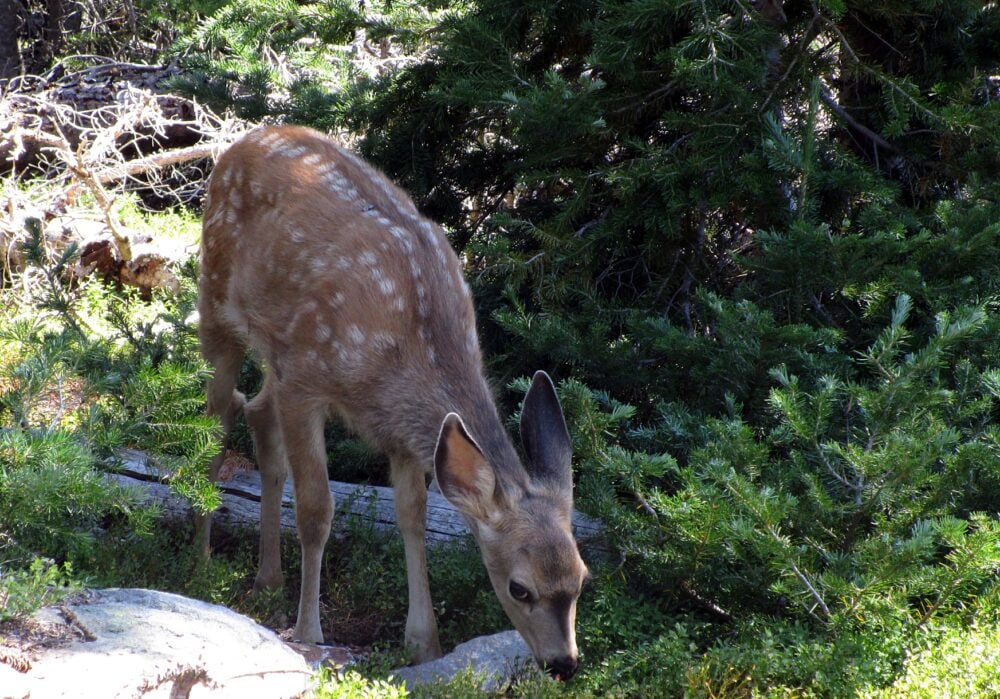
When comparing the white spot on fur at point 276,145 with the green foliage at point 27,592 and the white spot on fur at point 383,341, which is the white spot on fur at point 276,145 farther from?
the green foliage at point 27,592

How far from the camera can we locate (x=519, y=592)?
16.2 ft

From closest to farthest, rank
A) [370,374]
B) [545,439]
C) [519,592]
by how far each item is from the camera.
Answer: [519,592] → [545,439] → [370,374]

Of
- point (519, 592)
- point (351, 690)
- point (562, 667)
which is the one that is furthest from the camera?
point (519, 592)

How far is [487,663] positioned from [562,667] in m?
0.48

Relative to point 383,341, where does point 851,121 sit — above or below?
above

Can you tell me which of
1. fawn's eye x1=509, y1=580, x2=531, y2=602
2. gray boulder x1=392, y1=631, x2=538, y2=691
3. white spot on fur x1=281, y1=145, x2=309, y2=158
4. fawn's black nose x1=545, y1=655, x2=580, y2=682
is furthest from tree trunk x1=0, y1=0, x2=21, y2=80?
fawn's black nose x1=545, y1=655, x2=580, y2=682

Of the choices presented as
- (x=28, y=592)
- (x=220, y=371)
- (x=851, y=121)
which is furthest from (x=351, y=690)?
(x=851, y=121)

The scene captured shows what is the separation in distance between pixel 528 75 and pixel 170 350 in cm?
292

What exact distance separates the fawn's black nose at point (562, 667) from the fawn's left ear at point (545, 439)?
31.6 inches

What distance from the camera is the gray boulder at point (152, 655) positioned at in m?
3.87

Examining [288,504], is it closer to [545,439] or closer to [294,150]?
[294,150]

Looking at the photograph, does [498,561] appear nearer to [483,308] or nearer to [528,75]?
[483,308]

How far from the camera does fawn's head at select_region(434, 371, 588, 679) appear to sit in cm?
485

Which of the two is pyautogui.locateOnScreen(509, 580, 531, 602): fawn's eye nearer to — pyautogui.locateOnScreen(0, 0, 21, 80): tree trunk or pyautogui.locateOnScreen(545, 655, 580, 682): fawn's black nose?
pyautogui.locateOnScreen(545, 655, 580, 682): fawn's black nose
